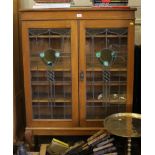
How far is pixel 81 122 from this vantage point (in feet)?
7.77

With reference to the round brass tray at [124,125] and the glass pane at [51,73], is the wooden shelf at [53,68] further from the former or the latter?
the round brass tray at [124,125]

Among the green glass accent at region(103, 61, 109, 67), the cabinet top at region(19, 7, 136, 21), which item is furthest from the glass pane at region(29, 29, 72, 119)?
the green glass accent at region(103, 61, 109, 67)

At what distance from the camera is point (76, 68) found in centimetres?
229

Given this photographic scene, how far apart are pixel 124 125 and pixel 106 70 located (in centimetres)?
46

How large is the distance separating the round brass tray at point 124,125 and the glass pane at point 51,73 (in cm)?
39

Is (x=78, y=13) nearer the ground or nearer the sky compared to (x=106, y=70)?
nearer the sky

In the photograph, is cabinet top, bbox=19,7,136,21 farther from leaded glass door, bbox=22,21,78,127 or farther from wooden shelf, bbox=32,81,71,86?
wooden shelf, bbox=32,81,71,86

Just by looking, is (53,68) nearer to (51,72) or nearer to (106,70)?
(51,72)

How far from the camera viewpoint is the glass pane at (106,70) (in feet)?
7.44

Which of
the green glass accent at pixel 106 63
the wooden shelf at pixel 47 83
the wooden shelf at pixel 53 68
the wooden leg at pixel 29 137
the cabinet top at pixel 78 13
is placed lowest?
the wooden leg at pixel 29 137

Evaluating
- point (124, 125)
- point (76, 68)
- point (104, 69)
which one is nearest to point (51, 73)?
point (76, 68)

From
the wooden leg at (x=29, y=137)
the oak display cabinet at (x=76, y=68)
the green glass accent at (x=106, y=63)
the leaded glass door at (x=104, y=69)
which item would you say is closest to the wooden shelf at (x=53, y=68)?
the oak display cabinet at (x=76, y=68)

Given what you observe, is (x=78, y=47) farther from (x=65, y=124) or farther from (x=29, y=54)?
(x=65, y=124)
